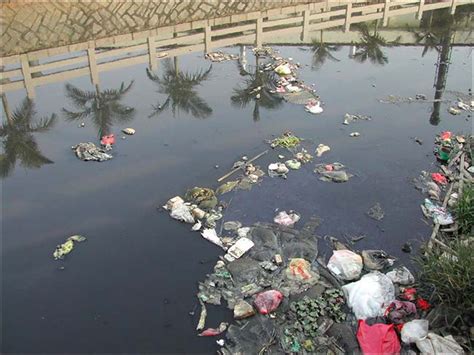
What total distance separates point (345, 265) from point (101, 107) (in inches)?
206

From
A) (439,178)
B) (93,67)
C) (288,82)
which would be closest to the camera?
(439,178)

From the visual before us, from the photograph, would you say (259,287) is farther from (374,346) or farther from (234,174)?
(234,174)

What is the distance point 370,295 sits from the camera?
4.79 metres

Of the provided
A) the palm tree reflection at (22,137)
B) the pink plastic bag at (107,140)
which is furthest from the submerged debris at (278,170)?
the palm tree reflection at (22,137)

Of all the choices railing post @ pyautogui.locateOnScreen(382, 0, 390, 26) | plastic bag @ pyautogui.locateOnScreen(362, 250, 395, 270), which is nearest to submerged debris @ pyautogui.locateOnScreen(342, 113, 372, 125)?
plastic bag @ pyautogui.locateOnScreen(362, 250, 395, 270)

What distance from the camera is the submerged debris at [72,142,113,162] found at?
704 cm

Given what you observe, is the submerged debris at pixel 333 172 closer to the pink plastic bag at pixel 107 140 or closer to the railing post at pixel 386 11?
the pink plastic bag at pixel 107 140

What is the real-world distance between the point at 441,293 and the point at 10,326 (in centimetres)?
417

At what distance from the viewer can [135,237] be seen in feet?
18.9

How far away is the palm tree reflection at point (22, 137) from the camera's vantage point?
6996 mm

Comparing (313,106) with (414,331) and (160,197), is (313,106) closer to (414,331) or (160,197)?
(160,197)

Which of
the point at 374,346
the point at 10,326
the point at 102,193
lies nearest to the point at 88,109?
the point at 102,193

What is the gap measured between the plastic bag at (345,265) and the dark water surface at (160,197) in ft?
1.54

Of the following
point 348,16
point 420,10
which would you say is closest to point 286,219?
point 348,16
